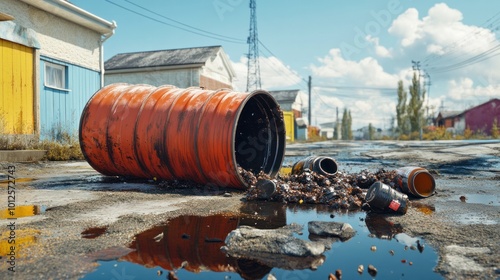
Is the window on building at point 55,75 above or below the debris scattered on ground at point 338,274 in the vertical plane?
above

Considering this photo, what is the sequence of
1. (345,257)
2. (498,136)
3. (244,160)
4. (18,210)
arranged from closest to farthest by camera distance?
(345,257) < (18,210) < (244,160) < (498,136)

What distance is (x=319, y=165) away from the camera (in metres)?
6.39

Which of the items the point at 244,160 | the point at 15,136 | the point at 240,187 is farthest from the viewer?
the point at 15,136

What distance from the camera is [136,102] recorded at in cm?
610

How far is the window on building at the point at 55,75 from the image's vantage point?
37.8 feet

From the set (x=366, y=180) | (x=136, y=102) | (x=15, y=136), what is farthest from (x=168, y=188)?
(x=15, y=136)

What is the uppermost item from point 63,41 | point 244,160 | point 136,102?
point 63,41

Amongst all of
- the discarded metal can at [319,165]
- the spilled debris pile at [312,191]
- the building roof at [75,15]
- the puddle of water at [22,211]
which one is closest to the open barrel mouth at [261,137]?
the discarded metal can at [319,165]

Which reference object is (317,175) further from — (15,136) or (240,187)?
(15,136)

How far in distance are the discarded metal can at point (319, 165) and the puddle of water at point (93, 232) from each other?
12.7ft

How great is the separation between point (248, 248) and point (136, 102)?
401 cm

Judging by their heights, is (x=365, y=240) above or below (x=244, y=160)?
below

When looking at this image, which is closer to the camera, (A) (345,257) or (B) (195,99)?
(A) (345,257)

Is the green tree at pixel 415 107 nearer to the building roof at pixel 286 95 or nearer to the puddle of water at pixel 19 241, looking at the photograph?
the building roof at pixel 286 95
